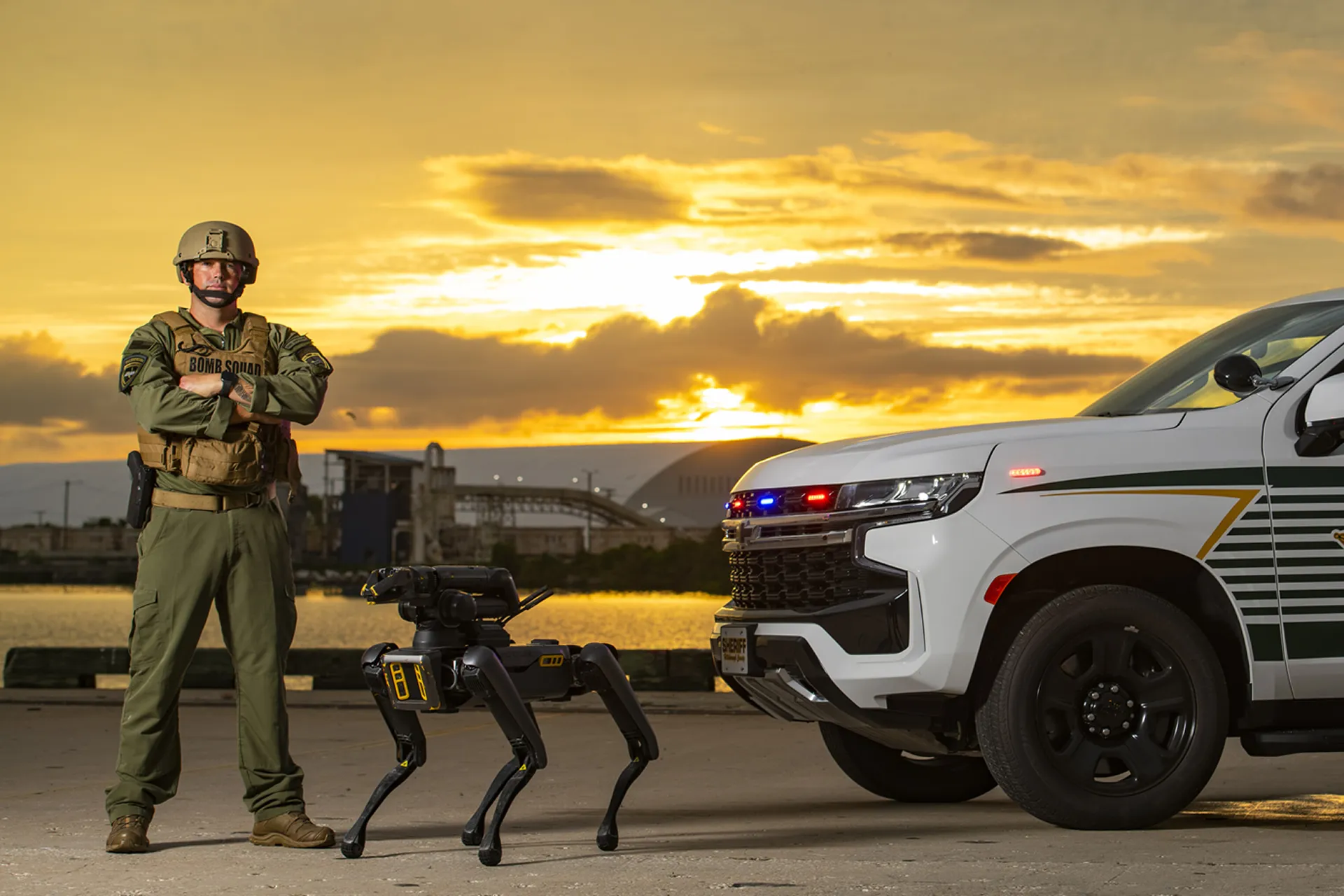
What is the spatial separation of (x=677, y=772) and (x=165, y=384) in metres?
4.15

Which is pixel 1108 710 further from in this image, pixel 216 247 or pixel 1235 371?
pixel 216 247

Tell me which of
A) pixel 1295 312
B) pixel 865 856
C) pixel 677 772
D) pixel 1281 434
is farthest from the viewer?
pixel 677 772

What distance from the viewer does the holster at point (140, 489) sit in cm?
680

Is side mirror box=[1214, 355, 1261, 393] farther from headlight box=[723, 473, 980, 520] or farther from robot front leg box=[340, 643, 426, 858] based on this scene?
robot front leg box=[340, 643, 426, 858]

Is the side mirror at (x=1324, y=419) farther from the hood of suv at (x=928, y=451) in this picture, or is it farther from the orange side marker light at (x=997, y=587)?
the orange side marker light at (x=997, y=587)

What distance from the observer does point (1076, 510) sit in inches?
271

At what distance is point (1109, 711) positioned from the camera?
695 centimetres

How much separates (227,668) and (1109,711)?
10389mm

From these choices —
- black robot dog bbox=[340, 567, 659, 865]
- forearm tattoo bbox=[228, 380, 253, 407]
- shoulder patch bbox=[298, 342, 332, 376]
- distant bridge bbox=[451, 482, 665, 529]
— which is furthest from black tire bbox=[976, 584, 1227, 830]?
distant bridge bbox=[451, 482, 665, 529]

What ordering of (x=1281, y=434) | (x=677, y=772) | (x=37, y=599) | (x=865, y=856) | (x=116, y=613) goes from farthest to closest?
(x=37, y=599)
(x=116, y=613)
(x=677, y=772)
(x=1281, y=434)
(x=865, y=856)

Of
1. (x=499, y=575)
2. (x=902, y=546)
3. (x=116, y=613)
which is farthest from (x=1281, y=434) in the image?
(x=116, y=613)

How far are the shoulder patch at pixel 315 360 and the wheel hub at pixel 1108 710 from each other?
3.13 m

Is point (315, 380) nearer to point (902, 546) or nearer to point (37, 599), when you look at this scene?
point (902, 546)

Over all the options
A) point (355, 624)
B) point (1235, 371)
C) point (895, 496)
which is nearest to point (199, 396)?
point (895, 496)
